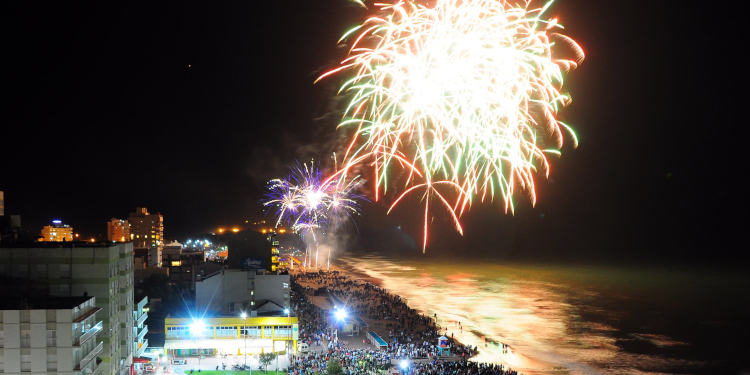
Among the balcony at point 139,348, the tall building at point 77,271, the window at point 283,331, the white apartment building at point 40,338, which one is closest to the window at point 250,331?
the window at point 283,331

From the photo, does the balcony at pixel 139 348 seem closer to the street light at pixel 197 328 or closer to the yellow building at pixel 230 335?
the yellow building at pixel 230 335

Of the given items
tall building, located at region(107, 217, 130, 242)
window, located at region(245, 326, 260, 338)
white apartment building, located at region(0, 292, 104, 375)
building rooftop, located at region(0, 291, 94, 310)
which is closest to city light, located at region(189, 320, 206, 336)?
window, located at region(245, 326, 260, 338)

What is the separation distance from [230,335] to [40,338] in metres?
12.7

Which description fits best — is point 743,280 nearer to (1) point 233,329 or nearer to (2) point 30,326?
(1) point 233,329

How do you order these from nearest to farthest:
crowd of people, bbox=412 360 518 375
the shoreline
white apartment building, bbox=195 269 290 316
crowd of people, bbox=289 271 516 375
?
crowd of people, bbox=412 360 518 375, crowd of people, bbox=289 271 516 375, the shoreline, white apartment building, bbox=195 269 290 316

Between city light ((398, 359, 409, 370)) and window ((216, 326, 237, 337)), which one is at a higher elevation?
window ((216, 326, 237, 337))

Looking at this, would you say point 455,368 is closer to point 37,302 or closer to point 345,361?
point 345,361

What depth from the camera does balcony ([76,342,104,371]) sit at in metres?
15.2

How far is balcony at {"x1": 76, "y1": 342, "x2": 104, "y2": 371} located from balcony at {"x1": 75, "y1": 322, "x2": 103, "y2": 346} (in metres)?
0.43

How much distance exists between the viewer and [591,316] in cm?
4391

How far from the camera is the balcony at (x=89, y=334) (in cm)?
1518

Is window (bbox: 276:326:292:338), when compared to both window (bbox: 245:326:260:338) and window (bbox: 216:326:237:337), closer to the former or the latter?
window (bbox: 245:326:260:338)

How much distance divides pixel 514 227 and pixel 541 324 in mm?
119036

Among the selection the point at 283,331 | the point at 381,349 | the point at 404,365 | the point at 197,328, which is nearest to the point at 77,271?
the point at 197,328
